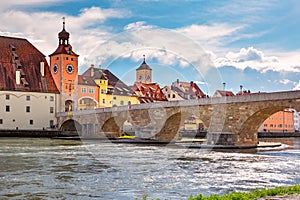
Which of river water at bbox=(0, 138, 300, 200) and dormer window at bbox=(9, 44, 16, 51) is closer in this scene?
river water at bbox=(0, 138, 300, 200)

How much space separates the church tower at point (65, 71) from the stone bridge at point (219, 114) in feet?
60.9

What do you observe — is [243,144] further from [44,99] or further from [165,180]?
[44,99]

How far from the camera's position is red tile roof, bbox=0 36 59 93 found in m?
62.2

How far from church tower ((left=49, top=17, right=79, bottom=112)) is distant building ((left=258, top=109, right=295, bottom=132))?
40126mm

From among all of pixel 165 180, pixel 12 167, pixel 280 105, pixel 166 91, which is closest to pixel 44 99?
pixel 166 91

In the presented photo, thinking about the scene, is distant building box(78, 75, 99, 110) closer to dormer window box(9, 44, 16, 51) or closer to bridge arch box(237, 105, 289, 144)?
dormer window box(9, 44, 16, 51)

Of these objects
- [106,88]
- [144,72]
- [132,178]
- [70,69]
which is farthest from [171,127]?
[106,88]

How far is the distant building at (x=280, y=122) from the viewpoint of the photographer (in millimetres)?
91000

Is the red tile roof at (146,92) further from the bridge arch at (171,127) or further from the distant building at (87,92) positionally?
the distant building at (87,92)

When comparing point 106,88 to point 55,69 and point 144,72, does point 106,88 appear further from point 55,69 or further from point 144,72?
point 144,72

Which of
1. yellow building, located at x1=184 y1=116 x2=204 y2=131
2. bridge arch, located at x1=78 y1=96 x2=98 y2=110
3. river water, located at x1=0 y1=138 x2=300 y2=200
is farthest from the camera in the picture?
yellow building, located at x1=184 y1=116 x2=204 y2=131

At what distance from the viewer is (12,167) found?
62.8 feet

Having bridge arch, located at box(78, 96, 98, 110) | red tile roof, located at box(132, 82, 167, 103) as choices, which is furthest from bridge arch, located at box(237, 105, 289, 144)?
bridge arch, located at box(78, 96, 98, 110)

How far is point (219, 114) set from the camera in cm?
3466
